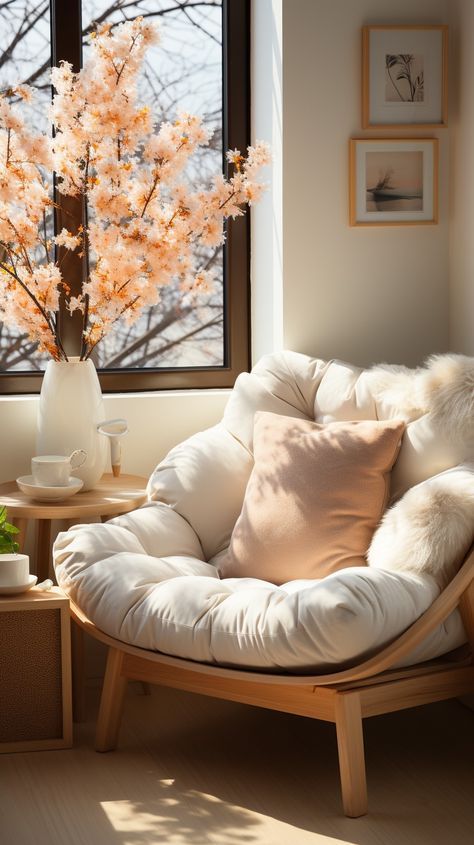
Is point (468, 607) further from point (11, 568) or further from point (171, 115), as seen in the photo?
point (171, 115)

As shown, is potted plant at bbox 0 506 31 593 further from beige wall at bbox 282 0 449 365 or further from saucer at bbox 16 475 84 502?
beige wall at bbox 282 0 449 365

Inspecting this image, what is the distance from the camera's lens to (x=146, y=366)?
141 inches

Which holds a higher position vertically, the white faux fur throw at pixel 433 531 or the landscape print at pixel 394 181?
the landscape print at pixel 394 181

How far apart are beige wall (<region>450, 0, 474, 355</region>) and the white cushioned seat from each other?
1.48ft

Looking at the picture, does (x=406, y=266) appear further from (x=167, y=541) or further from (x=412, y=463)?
(x=167, y=541)

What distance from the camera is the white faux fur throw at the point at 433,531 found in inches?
95.0

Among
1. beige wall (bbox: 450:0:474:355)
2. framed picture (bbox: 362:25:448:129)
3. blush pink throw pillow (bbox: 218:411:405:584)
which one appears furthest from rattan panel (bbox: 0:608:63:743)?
framed picture (bbox: 362:25:448:129)

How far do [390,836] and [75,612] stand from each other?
0.93 meters

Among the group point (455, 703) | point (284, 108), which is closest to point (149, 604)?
point (455, 703)

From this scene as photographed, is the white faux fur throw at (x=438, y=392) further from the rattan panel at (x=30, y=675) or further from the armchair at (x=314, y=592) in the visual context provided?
the rattan panel at (x=30, y=675)

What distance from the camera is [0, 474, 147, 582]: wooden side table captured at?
2.84 meters

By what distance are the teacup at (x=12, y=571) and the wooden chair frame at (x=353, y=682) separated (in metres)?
0.22

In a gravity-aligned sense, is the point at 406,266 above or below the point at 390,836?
above

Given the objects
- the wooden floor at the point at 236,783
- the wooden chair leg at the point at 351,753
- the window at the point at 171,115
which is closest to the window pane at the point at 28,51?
the window at the point at 171,115
